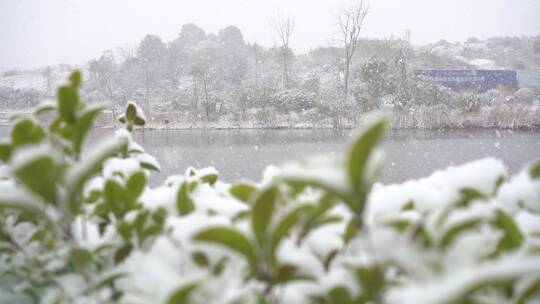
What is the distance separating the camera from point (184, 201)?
0.63m

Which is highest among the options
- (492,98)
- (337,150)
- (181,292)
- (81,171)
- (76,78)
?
(76,78)

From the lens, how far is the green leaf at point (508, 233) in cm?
41

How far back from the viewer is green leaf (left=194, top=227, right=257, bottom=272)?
350 mm

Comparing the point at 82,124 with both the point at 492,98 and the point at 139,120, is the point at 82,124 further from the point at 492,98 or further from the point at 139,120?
the point at 492,98

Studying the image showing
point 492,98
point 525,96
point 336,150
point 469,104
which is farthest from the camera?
point 525,96

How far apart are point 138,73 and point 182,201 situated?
108 feet

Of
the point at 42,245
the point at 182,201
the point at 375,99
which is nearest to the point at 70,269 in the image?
the point at 42,245

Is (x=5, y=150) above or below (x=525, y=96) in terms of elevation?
above

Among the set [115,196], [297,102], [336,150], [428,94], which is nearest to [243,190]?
[115,196]

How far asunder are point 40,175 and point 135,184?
0.29 m

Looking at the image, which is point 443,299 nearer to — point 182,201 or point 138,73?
point 182,201

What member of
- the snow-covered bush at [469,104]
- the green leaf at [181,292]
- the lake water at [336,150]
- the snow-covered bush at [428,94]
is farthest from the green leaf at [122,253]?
the snow-covered bush at [428,94]

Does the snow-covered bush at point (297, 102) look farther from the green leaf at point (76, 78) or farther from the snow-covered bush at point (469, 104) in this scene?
the green leaf at point (76, 78)

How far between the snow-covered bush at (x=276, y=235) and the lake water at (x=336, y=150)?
17.1 ft
